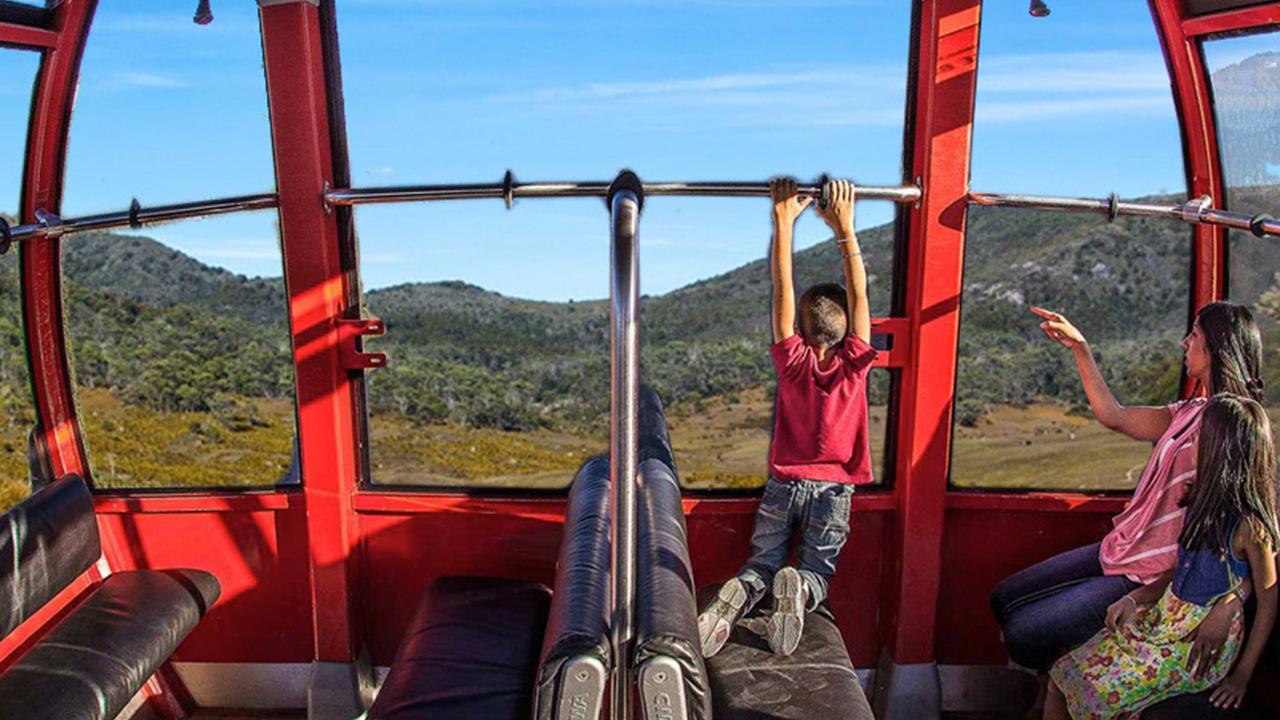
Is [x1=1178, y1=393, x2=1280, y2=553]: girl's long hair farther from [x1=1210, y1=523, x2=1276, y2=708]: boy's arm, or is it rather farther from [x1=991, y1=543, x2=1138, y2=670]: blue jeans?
[x1=991, y1=543, x2=1138, y2=670]: blue jeans

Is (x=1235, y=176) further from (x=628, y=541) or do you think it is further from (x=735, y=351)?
(x=628, y=541)

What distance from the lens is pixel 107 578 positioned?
12.3 feet

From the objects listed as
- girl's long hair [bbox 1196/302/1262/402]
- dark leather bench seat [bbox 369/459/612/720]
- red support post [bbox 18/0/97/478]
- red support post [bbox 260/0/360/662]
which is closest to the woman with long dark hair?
girl's long hair [bbox 1196/302/1262/402]

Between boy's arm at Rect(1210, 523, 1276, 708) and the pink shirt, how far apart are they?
24 centimetres

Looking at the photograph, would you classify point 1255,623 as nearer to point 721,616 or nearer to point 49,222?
point 721,616

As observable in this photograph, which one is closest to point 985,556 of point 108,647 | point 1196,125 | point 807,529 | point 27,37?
point 807,529

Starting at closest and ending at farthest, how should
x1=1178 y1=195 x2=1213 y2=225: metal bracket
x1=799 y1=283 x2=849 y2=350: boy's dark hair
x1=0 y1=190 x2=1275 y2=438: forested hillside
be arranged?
x1=799 y1=283 x2=849 y2=350: boy's dark hair < x1=1178 y1=195 x2=1213 y2=225: metal bracket < x1=0 y1=190 x2=1275 y2=438: forested hillside

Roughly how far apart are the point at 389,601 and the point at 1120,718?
8.28 ft

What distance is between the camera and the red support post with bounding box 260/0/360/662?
334cm

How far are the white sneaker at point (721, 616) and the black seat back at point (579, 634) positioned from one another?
0.47 meters

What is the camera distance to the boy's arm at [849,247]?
9.90ft

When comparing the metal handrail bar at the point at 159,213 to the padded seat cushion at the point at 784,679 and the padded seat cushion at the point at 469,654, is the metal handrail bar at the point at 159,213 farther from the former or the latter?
the padded seat cushion at the point at 784,679

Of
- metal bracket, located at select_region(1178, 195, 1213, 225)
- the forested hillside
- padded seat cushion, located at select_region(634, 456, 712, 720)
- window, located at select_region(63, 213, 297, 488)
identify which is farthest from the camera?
window, located at select_region(63, 213, 297, 488)

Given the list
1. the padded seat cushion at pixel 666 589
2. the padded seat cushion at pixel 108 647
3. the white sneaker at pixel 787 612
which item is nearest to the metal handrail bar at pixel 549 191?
the padded seat cushion at pixel 666 589
